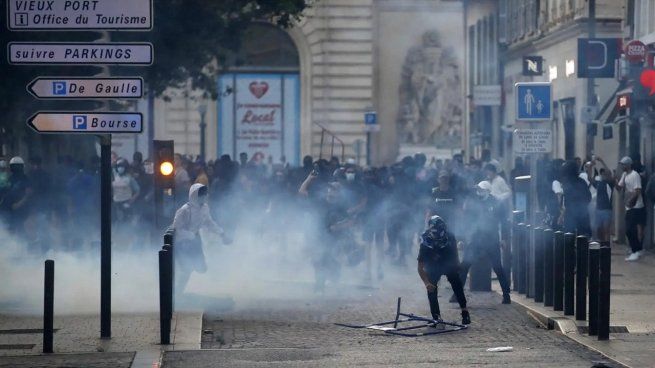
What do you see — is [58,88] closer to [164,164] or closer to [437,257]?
[437,257]

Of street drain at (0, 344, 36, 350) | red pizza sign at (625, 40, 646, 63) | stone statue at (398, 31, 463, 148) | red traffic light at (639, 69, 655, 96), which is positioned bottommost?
street drain at (0, 344, 36, 350)

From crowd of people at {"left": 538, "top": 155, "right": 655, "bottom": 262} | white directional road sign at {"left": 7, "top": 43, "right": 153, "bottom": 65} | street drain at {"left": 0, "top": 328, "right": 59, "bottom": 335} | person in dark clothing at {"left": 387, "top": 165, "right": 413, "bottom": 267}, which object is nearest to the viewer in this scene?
white directional road sign at {"left": 7, "top": 43, "right": 153, "bottom": 65}

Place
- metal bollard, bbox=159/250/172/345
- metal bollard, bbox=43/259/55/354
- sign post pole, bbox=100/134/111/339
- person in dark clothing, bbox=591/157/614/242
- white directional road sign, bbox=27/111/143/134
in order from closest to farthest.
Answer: metal bollard, bbox=43/259/55/354
metal bollard, bbox=159/250/172/345
white directional road sign, bbox=27/111/143/134
sign post pole, bbox=100/134/111/339
person in dark clothing, bbox=591/157/614/242

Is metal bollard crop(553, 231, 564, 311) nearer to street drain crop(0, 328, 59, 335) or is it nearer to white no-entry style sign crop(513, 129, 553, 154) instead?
white no-entry style sign crop(513, 129, 553, 154)

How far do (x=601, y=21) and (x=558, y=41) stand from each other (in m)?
3.23

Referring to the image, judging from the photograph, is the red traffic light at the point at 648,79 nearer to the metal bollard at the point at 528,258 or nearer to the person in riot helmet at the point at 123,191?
the metal bollard at the point at 528,258

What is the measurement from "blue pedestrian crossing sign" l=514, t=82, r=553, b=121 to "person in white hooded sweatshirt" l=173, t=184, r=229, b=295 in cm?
393

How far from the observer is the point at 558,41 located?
38000 mm

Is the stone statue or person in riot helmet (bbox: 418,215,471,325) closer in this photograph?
person in riot helmet (bbox: 418,215,471,325)

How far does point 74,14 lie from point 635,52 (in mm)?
12683

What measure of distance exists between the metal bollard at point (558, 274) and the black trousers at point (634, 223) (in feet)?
29.3

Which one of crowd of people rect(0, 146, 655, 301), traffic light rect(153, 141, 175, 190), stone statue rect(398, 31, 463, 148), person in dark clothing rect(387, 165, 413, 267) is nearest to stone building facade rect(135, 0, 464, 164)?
stone statue rect(398, 31, 463, 148)

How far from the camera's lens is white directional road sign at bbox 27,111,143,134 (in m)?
14.2

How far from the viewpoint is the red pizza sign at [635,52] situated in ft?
80.7
